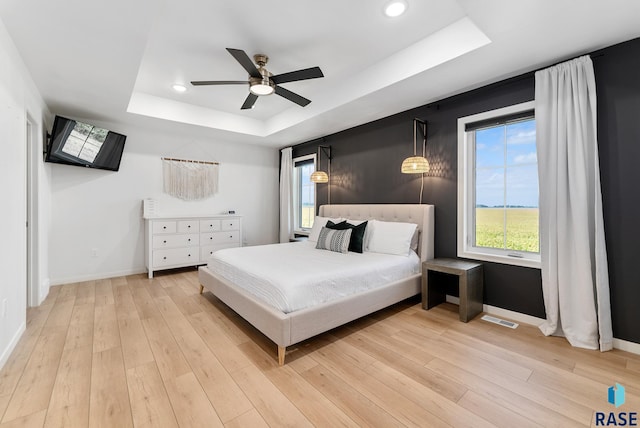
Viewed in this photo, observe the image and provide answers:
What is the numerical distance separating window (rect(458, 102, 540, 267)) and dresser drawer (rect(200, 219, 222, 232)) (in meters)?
3.86

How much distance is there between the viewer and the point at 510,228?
9.80 ft

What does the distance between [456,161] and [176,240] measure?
14.0ft

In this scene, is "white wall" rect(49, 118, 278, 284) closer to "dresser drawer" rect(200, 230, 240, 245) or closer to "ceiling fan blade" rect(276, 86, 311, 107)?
"dresser drawer" rect(200, 230, 240, 245)

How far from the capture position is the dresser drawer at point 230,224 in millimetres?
5013

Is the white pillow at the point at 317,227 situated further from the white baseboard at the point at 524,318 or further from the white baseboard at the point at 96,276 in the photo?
the white baseboard at the point at 96,276

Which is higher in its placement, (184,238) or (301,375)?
(184,238)

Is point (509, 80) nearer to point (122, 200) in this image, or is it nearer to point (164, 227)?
point (164, 227)

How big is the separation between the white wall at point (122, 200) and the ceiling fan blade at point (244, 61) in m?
2.53

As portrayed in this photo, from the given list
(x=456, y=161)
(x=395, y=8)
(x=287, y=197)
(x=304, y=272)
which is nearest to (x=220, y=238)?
(x=287, y=197)

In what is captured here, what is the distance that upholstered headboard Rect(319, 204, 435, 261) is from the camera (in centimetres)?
337

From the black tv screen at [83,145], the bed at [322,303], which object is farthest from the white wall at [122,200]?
the bed at [322,303]

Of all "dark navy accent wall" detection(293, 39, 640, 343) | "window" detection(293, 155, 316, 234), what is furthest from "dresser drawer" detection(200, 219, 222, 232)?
"dark navy accent wall" detection(293, 39, 640, 343)

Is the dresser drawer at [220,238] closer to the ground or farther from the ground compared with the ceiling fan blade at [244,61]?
closer to the ground

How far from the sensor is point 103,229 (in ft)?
14.1
